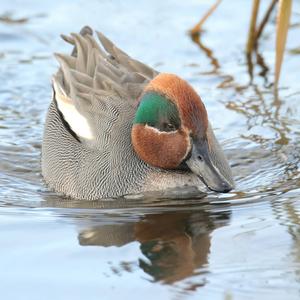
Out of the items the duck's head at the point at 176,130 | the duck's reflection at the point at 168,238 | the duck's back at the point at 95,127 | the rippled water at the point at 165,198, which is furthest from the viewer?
the duck's back at the point at 95,127

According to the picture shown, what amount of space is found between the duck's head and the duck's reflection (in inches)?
11.2

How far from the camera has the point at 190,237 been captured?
6.23 m

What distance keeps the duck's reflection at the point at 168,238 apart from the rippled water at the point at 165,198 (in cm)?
1

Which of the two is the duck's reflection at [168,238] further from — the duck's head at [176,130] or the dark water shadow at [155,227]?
the duck's head at [176,130]

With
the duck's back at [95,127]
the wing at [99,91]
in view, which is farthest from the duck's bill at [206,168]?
the wing at [99,91]

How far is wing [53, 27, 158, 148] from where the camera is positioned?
7.17 m

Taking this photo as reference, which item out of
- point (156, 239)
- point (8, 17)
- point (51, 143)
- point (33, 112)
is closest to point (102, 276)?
point (156, 239)

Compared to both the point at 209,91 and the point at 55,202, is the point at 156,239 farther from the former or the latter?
the point at 209,91

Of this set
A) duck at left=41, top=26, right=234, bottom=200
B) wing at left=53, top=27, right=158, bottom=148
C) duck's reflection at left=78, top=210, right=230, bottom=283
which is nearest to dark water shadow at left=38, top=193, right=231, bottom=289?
duck's reflection at left=78, top=210, right=230, bottom=283

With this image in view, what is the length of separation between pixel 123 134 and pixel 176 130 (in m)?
0.56

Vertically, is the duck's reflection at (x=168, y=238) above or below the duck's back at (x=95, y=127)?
below

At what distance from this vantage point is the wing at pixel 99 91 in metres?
7.17

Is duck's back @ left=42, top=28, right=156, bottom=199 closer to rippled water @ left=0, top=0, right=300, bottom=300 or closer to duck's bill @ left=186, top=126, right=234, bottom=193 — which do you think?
rippled water @ left=0, top=0, right=300, bottom=300

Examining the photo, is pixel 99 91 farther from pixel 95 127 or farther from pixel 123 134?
pixel 123 134
